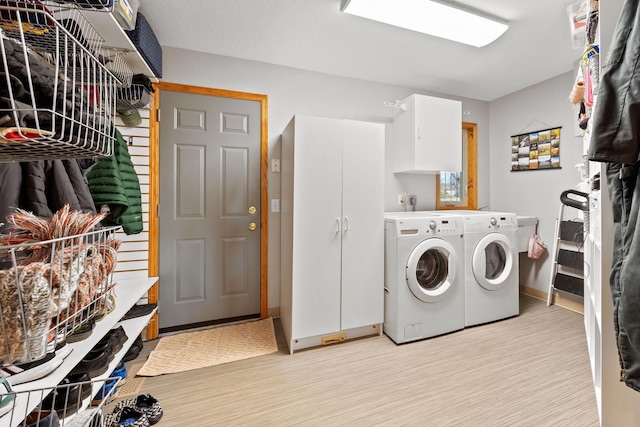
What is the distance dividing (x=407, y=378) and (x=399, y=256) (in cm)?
87

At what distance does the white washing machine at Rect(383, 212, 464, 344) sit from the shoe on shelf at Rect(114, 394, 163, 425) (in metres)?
1.71

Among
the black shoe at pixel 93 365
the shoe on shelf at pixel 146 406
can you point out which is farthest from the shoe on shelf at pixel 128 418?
the black shoe at pixel 93 365

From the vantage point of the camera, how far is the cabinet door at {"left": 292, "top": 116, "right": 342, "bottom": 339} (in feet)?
6.96

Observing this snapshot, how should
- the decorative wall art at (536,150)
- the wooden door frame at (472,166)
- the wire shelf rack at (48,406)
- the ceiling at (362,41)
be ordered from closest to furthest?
the wire shelf rack at (48,406) < the ceiling at (362,41) < the decorative wall art at (536,150) < the wooden door frame at (472,166)

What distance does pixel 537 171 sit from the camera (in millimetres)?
3244

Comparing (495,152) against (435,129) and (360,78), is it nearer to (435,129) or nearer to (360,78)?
(435,129)

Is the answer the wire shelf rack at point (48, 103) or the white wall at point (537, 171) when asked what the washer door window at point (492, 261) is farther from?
the wire shelf rack at point (48, 103)

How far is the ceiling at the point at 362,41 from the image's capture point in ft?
6.33

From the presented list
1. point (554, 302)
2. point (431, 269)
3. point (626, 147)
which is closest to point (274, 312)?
point (431, 269)

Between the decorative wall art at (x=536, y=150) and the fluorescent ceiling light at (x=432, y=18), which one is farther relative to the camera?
the decorative wall art at (x=536, y=150)

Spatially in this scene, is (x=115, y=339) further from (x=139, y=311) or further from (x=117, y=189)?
(x=117, y=189)

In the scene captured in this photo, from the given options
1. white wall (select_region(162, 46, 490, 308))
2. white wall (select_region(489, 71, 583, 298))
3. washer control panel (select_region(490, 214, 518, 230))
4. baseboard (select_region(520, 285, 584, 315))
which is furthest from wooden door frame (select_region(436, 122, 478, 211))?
baseboard (select_region(520, 285, 584, 315))

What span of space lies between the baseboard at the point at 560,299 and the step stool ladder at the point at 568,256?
0.06 metres

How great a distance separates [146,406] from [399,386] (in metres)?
1.50
